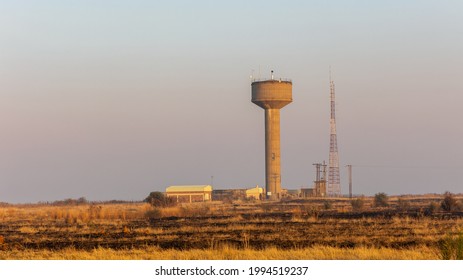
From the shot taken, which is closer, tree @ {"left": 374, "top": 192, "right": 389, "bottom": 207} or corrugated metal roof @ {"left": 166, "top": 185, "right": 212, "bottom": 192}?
tree @ {"left": 374, "top": 192, "right": 389, "bottom": 207}

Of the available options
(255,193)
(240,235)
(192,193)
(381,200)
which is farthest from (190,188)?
(240,235)

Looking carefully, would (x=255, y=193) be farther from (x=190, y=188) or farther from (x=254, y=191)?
(x=190, y=188)

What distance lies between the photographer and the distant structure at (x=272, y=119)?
15500cm

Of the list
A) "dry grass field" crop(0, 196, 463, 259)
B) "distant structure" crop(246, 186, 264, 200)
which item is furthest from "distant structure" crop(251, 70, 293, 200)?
"dry grass field" crop(0, 196, 463, 259)

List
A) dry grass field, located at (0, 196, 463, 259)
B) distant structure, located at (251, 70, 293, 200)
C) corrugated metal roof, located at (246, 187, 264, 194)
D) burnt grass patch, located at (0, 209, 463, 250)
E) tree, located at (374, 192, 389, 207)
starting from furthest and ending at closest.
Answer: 1. corrugated metal roof, located at (246, 187, 264, 194)
2. distant structure, located at (251, 70, 293, 200)
3. tree, located at (374, 192, 389, 207)
4. burnt grass patch, located at (0, 209, 463, 250)
5. dry grass field, located at (0, 196, 463, 259)

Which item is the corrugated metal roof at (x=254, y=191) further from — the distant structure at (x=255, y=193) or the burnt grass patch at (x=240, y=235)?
the burnt grass patch at (x=240, y=235)

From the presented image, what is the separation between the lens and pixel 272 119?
156m

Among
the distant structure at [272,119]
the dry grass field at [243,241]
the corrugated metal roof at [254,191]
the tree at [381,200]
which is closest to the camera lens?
the dry grass field at [243,241]

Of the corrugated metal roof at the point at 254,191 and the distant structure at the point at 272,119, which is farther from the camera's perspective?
the corrugated metal roof at the point at 254,191

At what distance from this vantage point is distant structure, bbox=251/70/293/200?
509 feet

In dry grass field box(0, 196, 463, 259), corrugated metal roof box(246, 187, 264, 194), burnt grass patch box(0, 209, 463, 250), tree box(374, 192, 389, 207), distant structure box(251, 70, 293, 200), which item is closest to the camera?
dry grass field box(0, 196, 463, 259)

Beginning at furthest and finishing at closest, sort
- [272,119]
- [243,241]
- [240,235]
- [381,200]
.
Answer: [272,119]
[381,200]
[240,235]
[243,241]

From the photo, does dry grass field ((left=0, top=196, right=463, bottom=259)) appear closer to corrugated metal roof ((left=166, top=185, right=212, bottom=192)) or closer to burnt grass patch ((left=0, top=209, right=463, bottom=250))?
burnt grass patch ((left=0, top=209, right=463, bottom=250))

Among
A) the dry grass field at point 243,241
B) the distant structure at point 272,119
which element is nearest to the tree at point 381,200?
the distant structure at point 272,119
